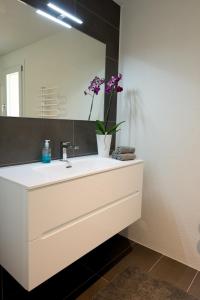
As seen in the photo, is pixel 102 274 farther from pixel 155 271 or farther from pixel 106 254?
pixel 155 271

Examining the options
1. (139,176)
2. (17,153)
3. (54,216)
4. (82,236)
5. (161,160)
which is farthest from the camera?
(161,160)

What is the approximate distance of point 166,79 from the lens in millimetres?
1823

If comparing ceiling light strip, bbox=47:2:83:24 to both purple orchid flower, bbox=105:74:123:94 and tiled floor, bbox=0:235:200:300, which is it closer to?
purple orchid flower, bbox=105:74:123:94

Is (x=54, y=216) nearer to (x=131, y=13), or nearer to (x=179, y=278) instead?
(x=179, y=278)

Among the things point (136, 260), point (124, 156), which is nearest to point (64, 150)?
point (124, 156)

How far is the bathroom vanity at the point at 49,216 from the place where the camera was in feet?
3.34

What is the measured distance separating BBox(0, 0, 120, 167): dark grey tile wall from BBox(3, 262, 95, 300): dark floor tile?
0.81m

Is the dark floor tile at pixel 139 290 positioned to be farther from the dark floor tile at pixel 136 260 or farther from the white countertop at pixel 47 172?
the white countertop at pixel 47 172

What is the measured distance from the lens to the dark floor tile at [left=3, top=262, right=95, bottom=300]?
1392 mm

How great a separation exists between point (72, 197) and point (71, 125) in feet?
2.49

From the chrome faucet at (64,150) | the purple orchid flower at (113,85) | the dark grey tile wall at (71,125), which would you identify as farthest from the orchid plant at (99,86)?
the chrome faucet at (64,150)

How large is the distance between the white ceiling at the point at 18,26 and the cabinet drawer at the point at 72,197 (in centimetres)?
93

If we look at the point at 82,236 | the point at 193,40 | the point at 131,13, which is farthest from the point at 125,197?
the point at 131,13

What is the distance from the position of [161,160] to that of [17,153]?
47.2 inches
